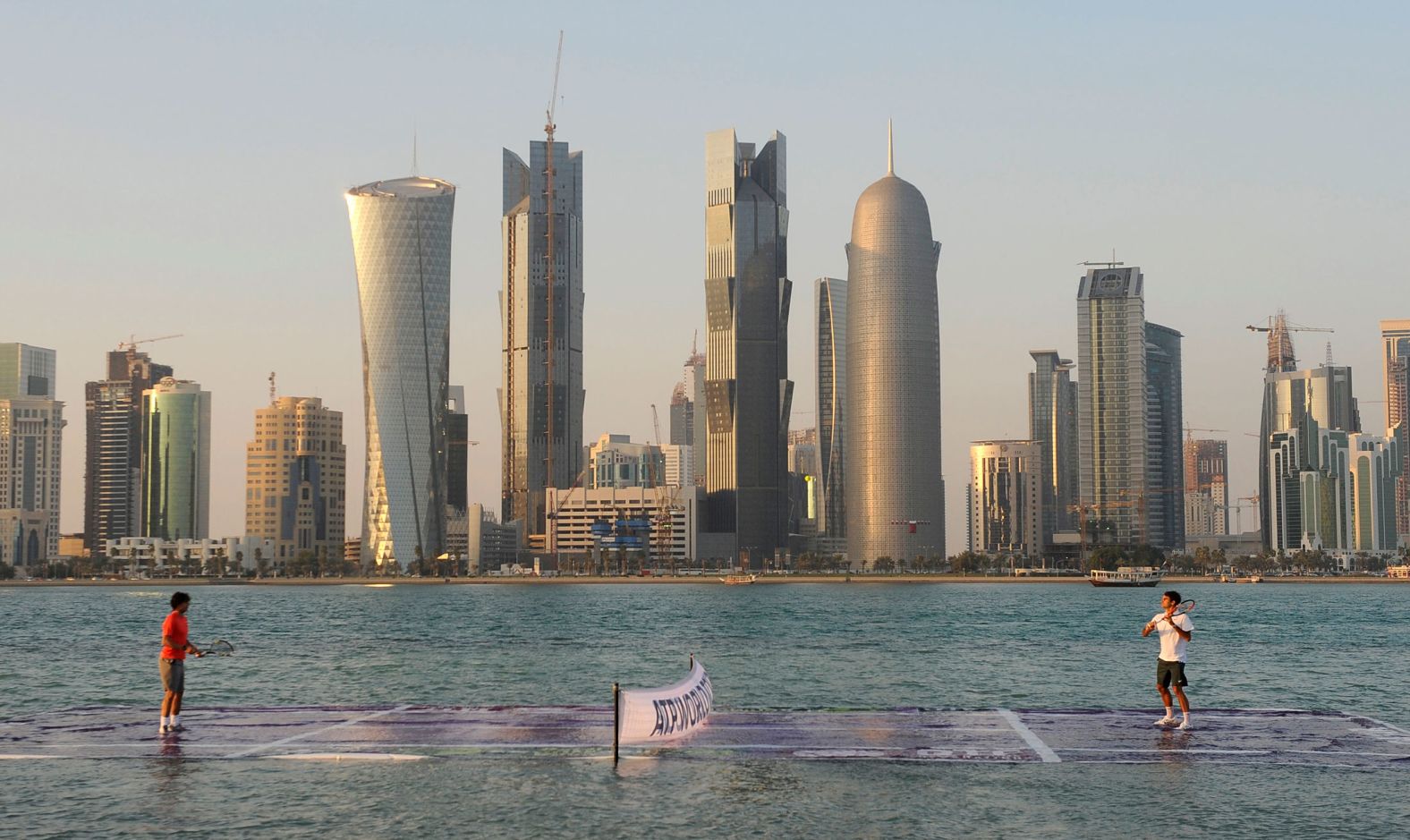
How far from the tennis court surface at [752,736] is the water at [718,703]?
89cm

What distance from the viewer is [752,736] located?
2869 centimetres

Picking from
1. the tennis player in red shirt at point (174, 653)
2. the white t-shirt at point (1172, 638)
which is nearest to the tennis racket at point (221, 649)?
the tennis player in red shirt at point (174, 653)

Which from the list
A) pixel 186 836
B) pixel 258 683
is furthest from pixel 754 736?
pixel 258 683

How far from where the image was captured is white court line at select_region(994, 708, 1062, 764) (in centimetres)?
2597

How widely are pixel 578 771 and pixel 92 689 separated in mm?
34643

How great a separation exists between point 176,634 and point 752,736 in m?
11.1

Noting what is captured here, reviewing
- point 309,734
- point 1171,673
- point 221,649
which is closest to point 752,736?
point 1171,673

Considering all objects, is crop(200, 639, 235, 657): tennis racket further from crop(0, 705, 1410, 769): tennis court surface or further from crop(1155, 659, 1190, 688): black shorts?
crop(1155, 659, 1190, 688): black shorts

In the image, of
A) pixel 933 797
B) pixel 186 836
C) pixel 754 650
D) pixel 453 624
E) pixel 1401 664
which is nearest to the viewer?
pixel 186 836

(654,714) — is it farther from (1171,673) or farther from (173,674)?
(1171,673)

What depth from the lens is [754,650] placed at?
78.1 meters

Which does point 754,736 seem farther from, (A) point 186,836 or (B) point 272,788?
(A) point 186,836

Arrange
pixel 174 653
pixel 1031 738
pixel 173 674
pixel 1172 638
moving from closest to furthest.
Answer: pixel 174 653, pixel 173 674, pixel 1172 638, pixel 1031 738

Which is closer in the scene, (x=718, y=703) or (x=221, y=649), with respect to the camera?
(x=221, y=649)
